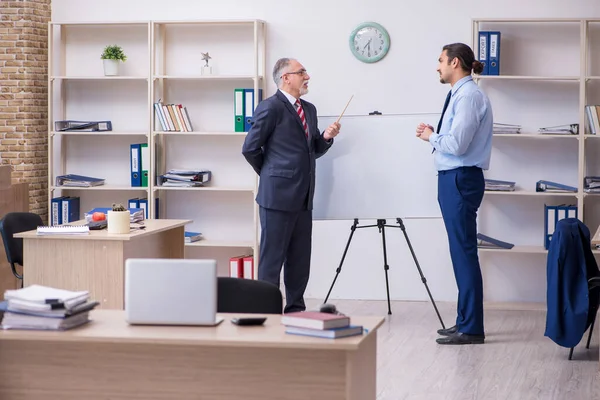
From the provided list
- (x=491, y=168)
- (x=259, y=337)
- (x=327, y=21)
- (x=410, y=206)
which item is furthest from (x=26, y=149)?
(x=259, y=337)

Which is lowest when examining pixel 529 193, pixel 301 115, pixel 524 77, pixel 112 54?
pixel 529 193

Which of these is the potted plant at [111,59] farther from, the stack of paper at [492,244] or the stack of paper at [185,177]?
the stack of paper at [492,244]

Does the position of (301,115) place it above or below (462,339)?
above

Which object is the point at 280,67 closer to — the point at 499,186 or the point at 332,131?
the point at 332,131

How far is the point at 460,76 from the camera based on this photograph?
6.12m

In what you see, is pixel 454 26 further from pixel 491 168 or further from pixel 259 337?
pixel 259 337

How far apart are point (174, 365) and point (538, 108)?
5.22 meters

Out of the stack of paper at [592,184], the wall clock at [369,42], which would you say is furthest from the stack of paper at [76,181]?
the stack of paper at [592,184]

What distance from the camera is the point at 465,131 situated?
19.4 feet

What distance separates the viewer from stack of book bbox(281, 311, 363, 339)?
2918mm

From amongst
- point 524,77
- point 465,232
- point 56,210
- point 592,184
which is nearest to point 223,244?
point 56,210

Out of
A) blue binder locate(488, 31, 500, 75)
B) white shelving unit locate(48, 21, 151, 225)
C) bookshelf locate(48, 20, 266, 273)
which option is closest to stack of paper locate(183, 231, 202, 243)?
bookshelf locate(48, 20, 266, 273)

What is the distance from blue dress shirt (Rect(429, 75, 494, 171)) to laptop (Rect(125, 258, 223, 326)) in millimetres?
3235

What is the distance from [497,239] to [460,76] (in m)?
2.05
